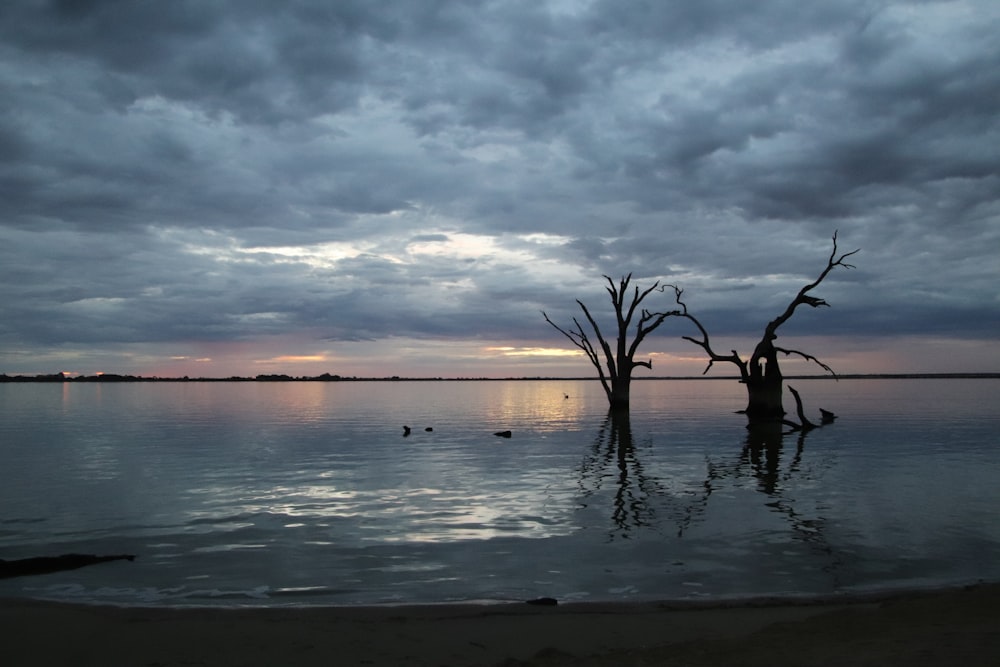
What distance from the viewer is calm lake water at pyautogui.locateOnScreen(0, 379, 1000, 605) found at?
10422mm

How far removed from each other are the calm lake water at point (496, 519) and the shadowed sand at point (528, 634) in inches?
35.8

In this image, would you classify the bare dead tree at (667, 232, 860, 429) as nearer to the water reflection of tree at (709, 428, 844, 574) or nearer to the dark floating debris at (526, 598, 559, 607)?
the water reflection of tree at (709, 428, 844, 574)

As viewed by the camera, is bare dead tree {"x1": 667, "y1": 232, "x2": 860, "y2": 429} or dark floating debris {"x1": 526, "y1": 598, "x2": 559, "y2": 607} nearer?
dark floating debris {"x1": 526, "y1": 598, "x2": 559, "y2": 607}

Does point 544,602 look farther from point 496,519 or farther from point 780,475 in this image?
point 780,475

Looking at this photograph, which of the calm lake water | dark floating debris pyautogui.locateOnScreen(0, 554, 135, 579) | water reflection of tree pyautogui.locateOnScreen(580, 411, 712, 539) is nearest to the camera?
the calm lake water

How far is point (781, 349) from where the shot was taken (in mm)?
41000

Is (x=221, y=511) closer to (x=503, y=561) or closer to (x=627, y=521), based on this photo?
(x=503, y=561)

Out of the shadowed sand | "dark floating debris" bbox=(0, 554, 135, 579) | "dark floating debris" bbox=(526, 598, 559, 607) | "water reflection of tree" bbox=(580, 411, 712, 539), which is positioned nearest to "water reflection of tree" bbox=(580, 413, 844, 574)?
"water reflection of tree" bbox=(580, 411, 712, 539)

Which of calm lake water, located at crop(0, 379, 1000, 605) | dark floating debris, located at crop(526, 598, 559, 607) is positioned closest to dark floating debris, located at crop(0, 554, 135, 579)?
calm lake water, located at crop(0, 379, 1000, 605)

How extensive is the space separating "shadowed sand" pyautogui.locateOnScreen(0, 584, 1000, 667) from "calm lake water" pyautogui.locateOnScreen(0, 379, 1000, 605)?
910 mm

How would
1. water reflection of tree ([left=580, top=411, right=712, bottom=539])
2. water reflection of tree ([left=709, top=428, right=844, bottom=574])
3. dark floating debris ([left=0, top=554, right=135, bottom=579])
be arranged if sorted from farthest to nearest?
water reflection of tree ([left=580, top=411, right=712, bottom=539]) < water reflection of tree ([left=709, top=428, right=844, bottom=574]) < dark floating debris ([left=0, top=554, right=135, bottom=579])

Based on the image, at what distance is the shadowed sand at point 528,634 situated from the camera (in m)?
6.81

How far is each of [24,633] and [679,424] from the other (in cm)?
4153

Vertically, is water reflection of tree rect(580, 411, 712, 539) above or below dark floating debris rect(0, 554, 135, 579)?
below
